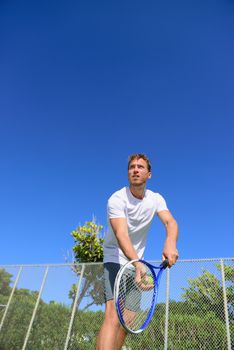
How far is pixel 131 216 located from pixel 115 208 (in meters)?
0.18

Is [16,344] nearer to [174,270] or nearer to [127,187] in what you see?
[174,270]

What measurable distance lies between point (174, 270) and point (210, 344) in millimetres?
1302

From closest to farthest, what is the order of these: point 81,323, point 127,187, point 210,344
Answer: point 127,187 < point 210,344 < point 81,323

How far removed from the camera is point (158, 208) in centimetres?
236

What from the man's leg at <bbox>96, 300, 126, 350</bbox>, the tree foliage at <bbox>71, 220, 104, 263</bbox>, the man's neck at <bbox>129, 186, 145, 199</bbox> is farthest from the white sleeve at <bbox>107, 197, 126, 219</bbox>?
the tree foliage at <bbox>71, 220, 104, 263</bbox>

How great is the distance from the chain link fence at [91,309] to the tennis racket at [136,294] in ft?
12.0

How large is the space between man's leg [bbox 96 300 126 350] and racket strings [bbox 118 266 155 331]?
7 centimetres

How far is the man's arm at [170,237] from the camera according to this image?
6.23 feet

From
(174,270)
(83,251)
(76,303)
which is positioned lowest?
(76,303)

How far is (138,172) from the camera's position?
2240 millimetres

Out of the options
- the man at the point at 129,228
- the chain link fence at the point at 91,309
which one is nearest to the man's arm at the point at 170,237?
the man at the point at 129,228

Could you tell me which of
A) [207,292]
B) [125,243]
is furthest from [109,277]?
[207,292]

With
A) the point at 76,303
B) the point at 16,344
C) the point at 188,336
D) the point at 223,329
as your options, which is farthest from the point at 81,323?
the point at 223,329

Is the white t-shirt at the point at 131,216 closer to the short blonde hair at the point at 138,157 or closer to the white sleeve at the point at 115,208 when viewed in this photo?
the white sleeve at the point at 115,208
